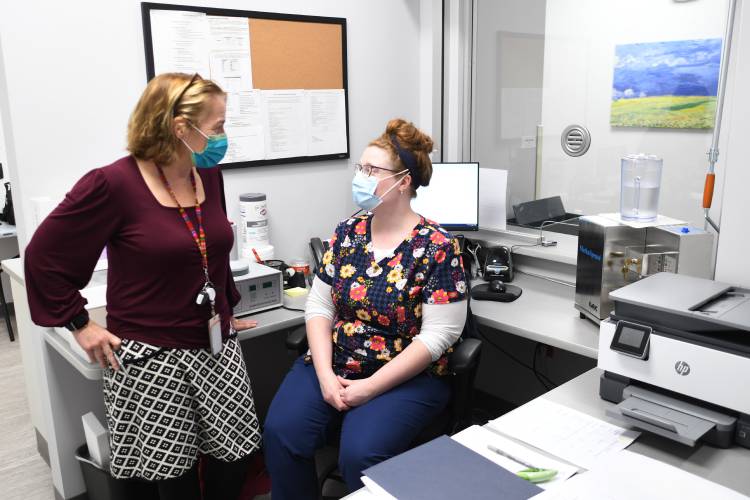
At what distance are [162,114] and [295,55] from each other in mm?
1226

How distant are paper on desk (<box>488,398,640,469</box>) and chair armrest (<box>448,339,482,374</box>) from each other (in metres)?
0.34

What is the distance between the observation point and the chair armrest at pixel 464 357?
1880 mm

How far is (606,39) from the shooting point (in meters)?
2.60

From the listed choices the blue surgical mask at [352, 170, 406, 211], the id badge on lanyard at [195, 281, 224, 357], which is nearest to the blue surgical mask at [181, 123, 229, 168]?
the id badge on lanyard at [195, 281, 224, 357]

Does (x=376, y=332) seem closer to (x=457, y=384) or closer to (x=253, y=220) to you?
(x=457, y=384)

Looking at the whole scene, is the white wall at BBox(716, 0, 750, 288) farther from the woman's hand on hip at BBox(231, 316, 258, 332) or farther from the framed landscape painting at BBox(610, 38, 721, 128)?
the woman's hand on hip at BBox(231, 316, 258, 332)

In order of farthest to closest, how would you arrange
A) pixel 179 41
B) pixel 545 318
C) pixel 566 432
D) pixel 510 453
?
pixel 179 41 < pixel 545 318 < pixel 566 432 < pixel 510 453

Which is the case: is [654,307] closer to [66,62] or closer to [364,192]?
[364,192]

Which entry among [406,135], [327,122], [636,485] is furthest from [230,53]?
[636,485]

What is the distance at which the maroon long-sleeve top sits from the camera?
153cm

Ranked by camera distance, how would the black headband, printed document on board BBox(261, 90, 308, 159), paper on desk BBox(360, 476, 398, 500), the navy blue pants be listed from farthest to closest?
printed document on board BBox(261, 90, 308, 159), the black headband, the navy blue pants, paper on desk BBox(360, 476, 398, 500)

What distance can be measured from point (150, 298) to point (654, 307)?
1282 millimetres

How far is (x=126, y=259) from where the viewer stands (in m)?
1.60

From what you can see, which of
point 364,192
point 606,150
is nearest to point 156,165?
point 364,192
